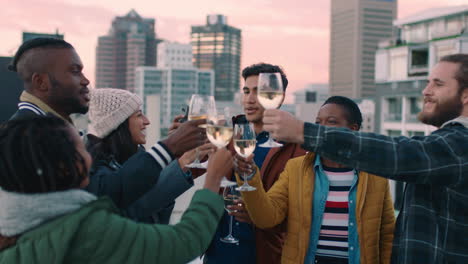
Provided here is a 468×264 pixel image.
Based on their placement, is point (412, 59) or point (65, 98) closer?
point (65, 98)

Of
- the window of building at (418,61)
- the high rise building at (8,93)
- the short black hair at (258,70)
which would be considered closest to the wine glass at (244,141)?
the short black hair at (258,70)

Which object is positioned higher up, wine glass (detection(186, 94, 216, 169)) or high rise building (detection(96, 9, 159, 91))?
high rise building (detection(96, 9, 159, 91))

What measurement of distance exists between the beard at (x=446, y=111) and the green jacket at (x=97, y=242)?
4.36 ft

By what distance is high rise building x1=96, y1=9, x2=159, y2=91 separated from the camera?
490ft

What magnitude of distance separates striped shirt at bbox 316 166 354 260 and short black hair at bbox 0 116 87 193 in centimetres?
140

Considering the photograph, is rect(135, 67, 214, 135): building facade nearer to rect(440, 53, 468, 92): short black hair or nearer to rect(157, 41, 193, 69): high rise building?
rect(157, 41, 193, 69): high rise building

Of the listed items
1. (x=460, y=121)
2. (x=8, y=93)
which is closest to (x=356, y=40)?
(x=8, y=93)

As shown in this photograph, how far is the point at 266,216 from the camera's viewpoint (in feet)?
8.07

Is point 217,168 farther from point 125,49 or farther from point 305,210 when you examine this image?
point 125,49

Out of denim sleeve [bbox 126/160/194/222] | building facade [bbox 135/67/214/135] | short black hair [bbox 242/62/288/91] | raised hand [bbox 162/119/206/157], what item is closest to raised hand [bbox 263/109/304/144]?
raised hand [bbox 162/119/206/157]

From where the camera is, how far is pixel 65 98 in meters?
2.26

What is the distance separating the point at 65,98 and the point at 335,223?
1507mm

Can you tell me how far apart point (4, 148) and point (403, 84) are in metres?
44.3

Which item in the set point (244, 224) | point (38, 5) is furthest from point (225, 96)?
point (244, 224)
